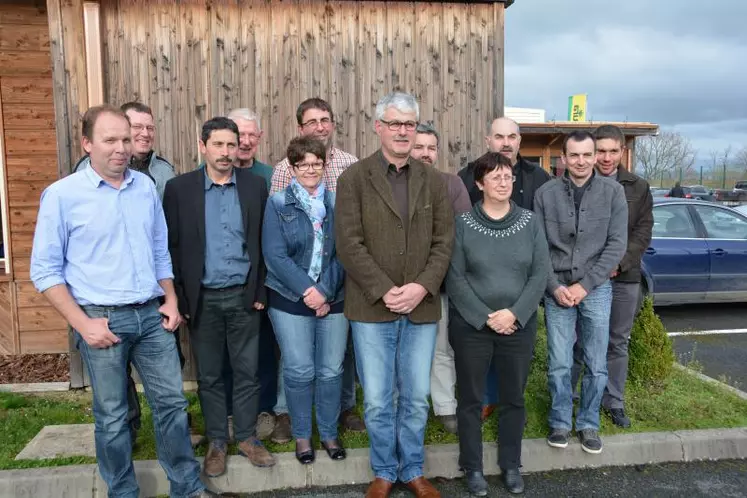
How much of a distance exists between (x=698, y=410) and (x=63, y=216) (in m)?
4.50

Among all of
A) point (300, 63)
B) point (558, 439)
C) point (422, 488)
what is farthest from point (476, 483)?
point (300, 63)

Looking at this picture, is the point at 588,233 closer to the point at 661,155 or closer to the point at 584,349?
the point at 584,349

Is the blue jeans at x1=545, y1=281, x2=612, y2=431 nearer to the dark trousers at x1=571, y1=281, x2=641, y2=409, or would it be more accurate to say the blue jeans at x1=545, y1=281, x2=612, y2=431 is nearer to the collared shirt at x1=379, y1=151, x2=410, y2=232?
the dark trousers at x1=571, y1=281, x2=641, y2=409

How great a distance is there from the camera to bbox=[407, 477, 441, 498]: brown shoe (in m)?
3.38

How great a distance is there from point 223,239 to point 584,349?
2.43 m

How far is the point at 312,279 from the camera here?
11.4 feet

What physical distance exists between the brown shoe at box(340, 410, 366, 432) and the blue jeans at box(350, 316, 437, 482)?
64 cm

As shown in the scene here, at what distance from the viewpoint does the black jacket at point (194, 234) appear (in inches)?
136

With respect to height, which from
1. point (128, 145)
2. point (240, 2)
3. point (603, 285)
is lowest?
point (603, 285)

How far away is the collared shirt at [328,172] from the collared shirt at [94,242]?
3.39 feet

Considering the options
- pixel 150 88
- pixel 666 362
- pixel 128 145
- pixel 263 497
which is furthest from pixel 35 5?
pixel 666 362

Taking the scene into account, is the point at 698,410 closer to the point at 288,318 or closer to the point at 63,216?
the point at 288,318

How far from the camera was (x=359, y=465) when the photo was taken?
146 inches

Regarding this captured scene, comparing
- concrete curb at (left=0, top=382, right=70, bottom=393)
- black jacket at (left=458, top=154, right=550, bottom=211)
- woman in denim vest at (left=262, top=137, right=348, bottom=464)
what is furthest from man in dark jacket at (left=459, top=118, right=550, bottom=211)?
concrete curb at (left=0, top=382, right=70, bottom=393)
